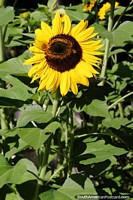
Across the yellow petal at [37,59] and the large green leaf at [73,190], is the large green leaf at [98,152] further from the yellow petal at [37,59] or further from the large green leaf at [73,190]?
the yellow petal at [37,59]

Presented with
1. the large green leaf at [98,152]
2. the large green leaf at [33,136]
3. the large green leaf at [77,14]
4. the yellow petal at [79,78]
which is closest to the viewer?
the large green leaf at [33,136]

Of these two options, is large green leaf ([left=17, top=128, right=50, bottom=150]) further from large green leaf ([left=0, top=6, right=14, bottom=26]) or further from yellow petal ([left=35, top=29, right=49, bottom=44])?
large green leaf ([left=0, top=6, right=14, bottom=26])

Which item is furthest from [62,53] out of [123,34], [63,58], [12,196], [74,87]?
[12,196]

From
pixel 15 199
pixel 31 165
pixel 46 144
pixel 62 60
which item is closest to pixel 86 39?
pixel 62 60

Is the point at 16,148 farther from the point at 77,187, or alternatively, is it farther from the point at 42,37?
the point at 42,37

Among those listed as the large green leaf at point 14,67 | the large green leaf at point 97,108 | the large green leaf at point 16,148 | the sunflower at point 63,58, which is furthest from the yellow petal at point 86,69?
the large green leaf at point 16,148

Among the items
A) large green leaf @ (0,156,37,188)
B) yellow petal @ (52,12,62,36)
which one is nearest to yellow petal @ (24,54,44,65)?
yellow petal @ (52,12,62,36)
